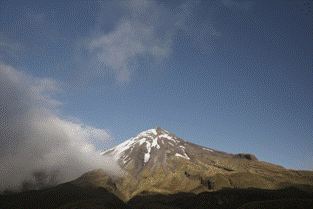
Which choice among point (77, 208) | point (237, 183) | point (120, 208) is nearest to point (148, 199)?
point (120, 208)

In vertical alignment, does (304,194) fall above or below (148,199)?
above

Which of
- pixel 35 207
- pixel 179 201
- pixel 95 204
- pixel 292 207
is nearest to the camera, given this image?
pixel 292 207

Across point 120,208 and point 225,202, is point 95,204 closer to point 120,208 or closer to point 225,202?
point 120,208

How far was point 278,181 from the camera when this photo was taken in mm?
198750

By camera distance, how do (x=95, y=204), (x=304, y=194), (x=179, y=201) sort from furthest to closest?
(x=179, y=201) → (x=95, y=204) → (x=304, y=194)

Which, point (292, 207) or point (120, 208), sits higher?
point (292, 207)

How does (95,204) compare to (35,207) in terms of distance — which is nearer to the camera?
(95,204)

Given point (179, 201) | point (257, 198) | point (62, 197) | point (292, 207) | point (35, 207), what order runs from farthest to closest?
point (62, 197), point (35, 207), point (179, 201), point (257, 198), point (292, 207)

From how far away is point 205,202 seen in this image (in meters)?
138

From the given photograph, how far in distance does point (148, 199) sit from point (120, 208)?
37698 millimetres

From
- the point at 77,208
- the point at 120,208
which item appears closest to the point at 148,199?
the point at 120,208

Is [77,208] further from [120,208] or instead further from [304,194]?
[304,194]

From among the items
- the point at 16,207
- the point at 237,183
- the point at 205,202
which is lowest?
the point at 16,207

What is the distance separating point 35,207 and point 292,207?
742 ft
